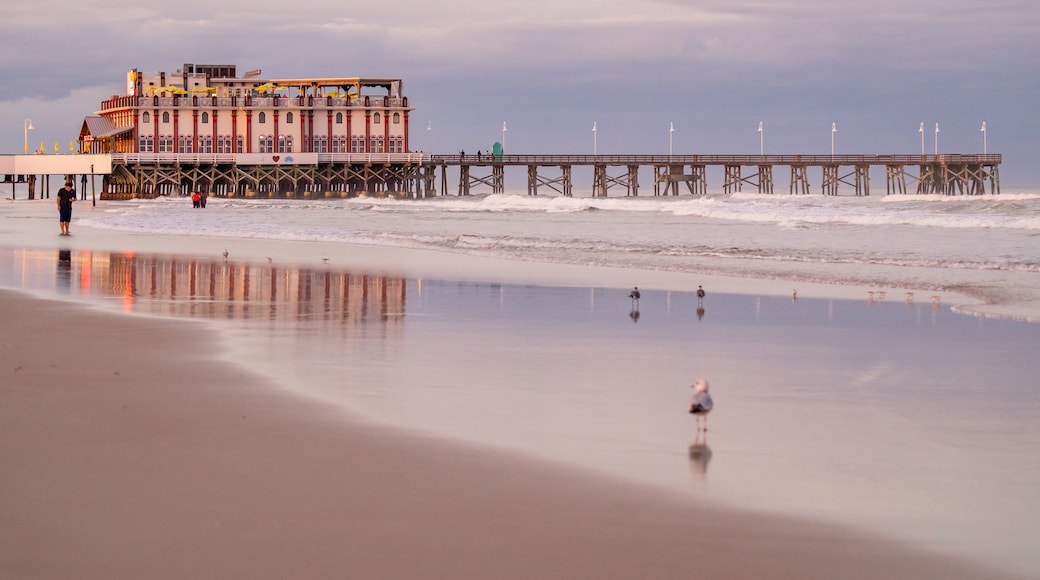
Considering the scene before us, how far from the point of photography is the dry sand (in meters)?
4.79

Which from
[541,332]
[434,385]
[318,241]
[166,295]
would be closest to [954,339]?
[541,332]

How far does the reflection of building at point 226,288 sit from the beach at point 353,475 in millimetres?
1334

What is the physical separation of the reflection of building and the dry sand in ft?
18.5

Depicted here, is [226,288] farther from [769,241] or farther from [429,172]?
[429,172]

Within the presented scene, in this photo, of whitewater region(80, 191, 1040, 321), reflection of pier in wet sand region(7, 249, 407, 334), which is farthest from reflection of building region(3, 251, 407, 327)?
whitewater region(80, 191, 1040, 321)

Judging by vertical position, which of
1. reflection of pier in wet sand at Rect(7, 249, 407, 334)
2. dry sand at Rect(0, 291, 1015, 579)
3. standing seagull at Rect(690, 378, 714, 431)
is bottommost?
dry sand at Rect(0, 291, 1015, 579)

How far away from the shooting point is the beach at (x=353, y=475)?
4863 mm

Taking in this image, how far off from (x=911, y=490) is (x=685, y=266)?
619 inches

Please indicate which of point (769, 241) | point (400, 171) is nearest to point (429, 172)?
point (400, 171)

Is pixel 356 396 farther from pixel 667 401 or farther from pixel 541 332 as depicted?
pixel 541 332

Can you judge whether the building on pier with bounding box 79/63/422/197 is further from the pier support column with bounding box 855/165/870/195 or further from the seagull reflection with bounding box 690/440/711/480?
the seagull reflection with bounding box 690/440/711/480

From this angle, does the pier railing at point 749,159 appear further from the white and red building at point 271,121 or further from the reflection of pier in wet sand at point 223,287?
the reflection of pier in wet sand at point 223,287

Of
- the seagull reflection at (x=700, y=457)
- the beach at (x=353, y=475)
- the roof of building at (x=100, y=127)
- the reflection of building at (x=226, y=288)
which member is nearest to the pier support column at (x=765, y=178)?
the roof of building at (x=100, y=127)

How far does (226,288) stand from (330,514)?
37.9ft
